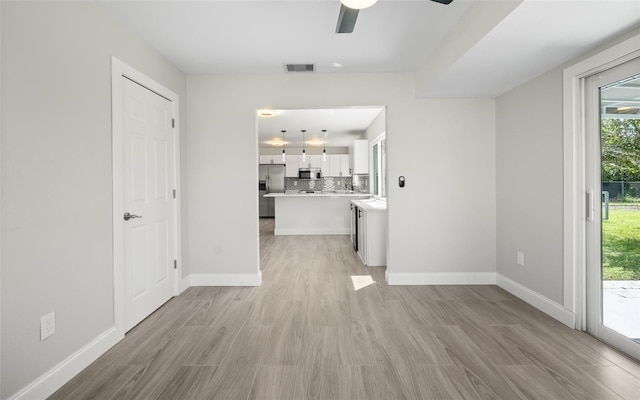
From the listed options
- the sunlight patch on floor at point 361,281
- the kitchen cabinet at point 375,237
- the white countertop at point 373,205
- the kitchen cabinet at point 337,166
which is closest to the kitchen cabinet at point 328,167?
the kitchen cabinet at point 337,166

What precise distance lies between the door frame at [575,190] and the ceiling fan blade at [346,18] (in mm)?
1834

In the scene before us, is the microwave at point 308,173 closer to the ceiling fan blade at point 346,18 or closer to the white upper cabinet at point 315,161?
the white upper cabinet at point 315,161

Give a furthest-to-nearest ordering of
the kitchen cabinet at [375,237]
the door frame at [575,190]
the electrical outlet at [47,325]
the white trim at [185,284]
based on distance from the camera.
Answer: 1. the kitchen cabinet at [375,237]
2. the white trim at [185,284]
3. the door frame at [575,190]
4. the electrical outlet at [47,325]

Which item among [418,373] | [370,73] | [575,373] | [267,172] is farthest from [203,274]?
[267,172]

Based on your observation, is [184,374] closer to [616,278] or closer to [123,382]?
[123,382]

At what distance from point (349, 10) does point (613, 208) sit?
7.68 ft

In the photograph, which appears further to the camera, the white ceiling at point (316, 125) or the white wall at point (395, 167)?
the white ceiling at point (316, 125)

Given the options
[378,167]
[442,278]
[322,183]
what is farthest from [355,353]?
[322,183]

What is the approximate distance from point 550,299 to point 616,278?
0.61 m

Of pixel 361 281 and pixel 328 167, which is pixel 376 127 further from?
pixel 361 281

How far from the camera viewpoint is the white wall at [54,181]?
1.62m

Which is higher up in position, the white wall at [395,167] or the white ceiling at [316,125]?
the white ceiling at [316,125]

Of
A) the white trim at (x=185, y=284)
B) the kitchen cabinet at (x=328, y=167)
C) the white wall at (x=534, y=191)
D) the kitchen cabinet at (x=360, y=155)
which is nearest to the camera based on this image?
the white wall at (x=534, y=191)

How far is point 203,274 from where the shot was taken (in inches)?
150
